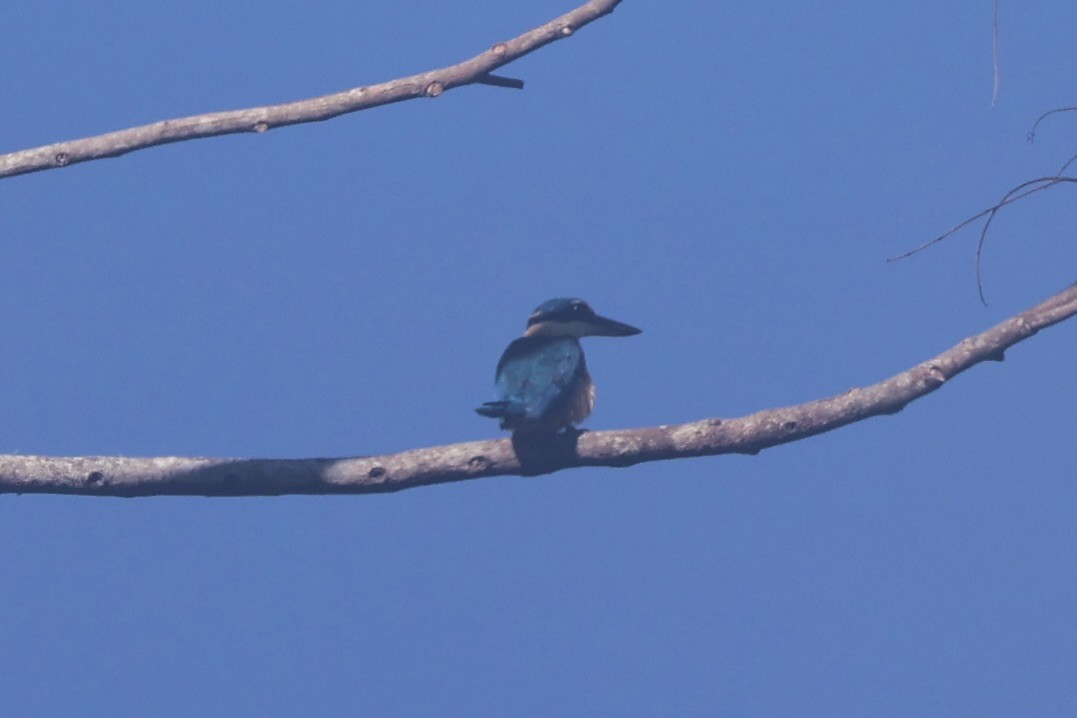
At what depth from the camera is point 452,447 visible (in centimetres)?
280

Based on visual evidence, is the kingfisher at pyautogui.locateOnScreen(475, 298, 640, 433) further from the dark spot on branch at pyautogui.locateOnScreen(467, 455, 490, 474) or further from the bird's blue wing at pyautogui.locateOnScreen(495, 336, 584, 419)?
the dark spot on branch at pyautogui.locateOnScreen(467, 455, 490, 474)

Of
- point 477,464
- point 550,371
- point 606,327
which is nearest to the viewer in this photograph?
point 477,464

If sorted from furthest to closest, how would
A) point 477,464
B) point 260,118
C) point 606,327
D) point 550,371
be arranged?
point 606,327, point 550,371, point 260,118, point 477,464

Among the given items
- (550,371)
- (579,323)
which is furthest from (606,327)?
(550,371)

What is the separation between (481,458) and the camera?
9.26 ft

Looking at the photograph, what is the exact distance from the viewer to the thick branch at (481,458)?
2.67 meters

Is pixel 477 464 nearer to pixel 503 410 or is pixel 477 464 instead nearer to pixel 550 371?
pixel 503 410

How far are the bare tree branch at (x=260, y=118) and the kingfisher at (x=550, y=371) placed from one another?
0.93 m

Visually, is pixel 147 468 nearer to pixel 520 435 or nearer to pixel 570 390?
pixel 520 435

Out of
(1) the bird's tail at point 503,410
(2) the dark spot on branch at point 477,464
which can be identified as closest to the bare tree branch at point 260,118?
(1) the bird's tail at point 503,410

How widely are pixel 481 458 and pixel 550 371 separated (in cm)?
83

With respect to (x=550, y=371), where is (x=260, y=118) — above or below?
above

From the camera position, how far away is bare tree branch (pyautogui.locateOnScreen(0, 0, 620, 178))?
3156mm

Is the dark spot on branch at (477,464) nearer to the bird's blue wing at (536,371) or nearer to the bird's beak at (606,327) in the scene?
the bird's blue wing at (536,371)
